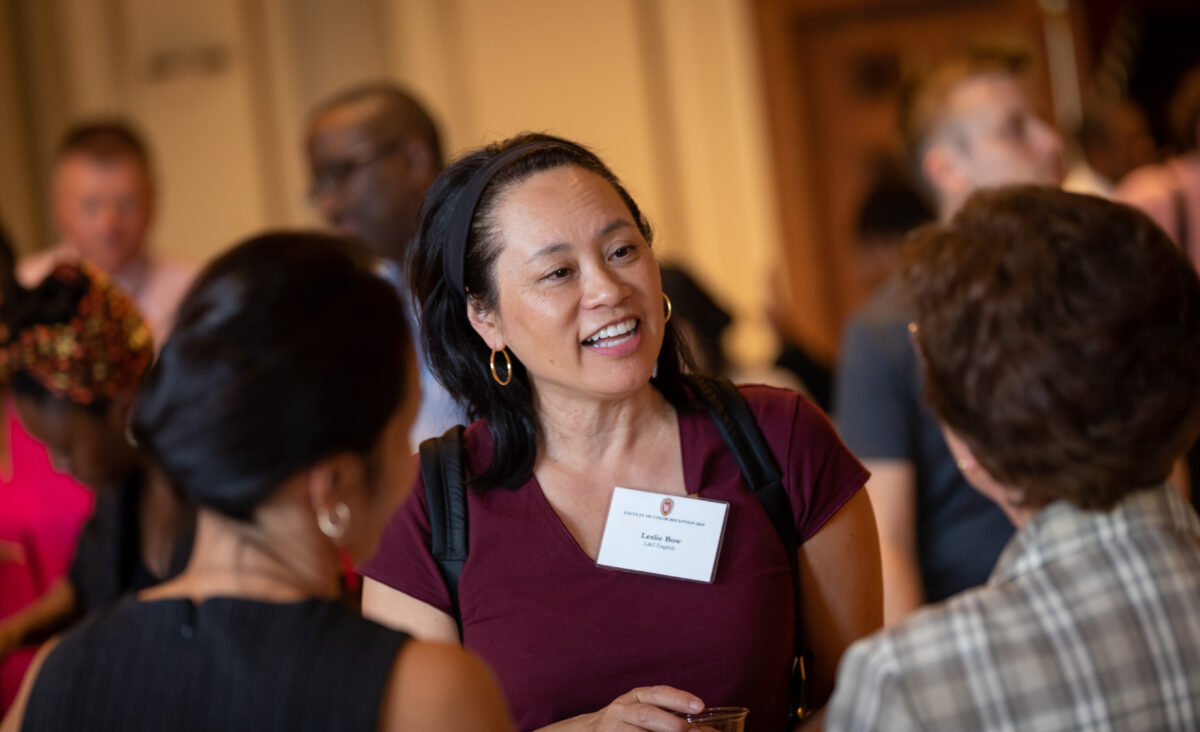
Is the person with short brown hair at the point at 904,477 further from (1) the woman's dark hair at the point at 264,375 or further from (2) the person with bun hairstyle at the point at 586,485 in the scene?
(1) the woman's dark hair at the point at 264,375

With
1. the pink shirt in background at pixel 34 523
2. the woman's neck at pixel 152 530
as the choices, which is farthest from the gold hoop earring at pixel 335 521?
the pink shirt in background at pixel 34 523

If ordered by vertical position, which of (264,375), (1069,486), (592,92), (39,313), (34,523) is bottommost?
(34,523)

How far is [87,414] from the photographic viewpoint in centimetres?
269

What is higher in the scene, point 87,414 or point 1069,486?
point 1069,486

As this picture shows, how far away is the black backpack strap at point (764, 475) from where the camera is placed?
1979mm

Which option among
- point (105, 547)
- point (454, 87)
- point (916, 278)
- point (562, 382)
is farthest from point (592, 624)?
point (454, 87)

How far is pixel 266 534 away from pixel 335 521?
76 mm

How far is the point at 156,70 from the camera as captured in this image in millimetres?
Answer: 6473

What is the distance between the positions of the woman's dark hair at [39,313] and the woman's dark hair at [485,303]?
0.97 meters

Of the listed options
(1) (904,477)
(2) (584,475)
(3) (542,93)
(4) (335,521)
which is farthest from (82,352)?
(3) (542,93)

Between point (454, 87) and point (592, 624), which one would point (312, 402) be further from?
point (454, 87)

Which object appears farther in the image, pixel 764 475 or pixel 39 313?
pixel 39 313

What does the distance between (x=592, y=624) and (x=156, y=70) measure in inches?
216

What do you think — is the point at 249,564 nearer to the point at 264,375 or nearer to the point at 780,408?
the point at 264,375
